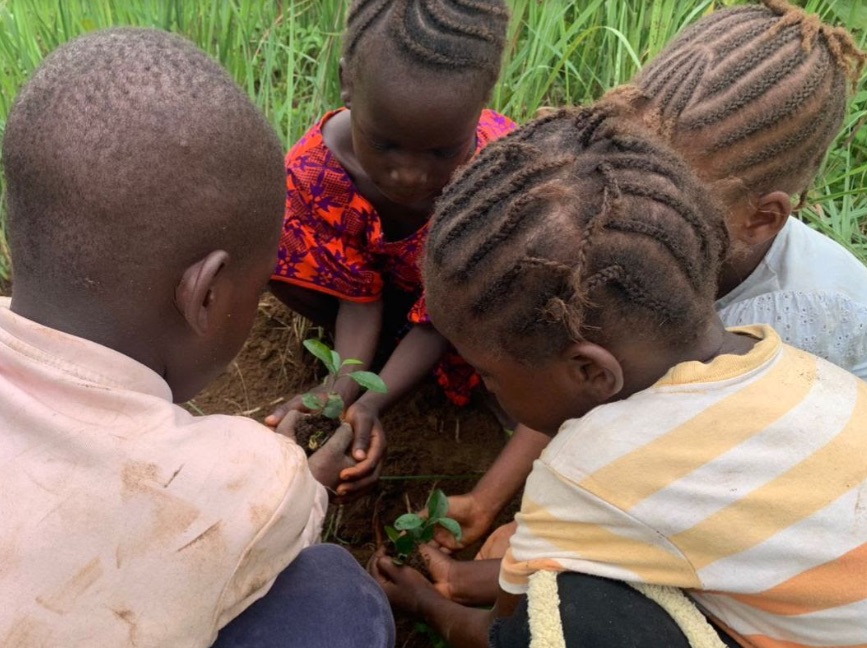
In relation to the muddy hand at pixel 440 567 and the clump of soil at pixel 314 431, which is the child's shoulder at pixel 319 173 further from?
the muddy hand at pixel 440 567

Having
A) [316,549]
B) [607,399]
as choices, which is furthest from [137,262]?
[607,399]

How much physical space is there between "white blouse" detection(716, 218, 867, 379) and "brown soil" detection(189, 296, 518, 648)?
2.54ft

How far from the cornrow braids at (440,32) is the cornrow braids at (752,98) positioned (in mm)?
306

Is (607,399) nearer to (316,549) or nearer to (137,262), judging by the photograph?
(316,549)

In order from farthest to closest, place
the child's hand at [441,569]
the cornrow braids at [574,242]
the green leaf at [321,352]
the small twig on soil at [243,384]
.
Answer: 1. the small twig on soil at [243,384]
2. the child's hand at [441,569]
3. the green leaf at [321,352]
4. the cornrow braids at [574,242]

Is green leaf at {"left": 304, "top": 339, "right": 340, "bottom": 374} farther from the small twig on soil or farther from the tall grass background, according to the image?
the tall grass background

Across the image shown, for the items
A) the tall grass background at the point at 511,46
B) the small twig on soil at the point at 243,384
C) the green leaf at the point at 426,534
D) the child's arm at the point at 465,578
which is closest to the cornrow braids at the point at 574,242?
the green leaf at the point at 426,534

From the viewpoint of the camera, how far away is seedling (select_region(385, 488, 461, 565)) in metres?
1.49

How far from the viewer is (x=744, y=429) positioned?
1067 mm

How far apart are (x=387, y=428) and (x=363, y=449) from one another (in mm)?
476

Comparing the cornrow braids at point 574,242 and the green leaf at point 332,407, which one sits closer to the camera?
the cornrow braids at point 574,242

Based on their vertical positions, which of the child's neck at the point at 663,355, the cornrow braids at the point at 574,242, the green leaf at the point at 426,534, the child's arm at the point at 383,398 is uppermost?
the cornrow braids at the point at 574,242

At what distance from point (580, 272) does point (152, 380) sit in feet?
1.92

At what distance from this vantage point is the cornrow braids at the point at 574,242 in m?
1.03
